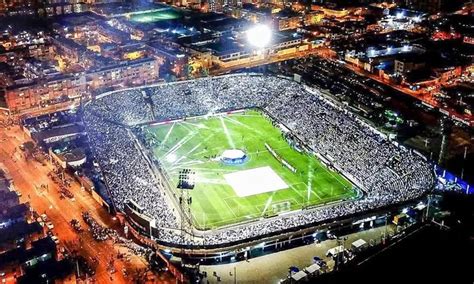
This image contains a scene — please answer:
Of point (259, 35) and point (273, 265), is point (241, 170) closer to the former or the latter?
point (273, 265)

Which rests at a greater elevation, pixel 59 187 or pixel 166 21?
pixel 166 21

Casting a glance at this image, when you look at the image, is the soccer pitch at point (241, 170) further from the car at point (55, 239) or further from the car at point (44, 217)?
the car at point (44, 217)

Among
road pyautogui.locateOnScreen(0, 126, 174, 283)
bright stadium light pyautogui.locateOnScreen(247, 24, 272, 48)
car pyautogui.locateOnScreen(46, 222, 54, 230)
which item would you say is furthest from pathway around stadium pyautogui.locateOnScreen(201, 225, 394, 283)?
bright stadium light pyautogui.locateOnScreen(247, 24, 272, 48)

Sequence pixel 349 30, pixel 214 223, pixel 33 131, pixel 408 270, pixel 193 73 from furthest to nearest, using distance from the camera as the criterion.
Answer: pixel 349 30, pixel 193 73, pixel 33 131, pixel 214 223, pixel 408 270

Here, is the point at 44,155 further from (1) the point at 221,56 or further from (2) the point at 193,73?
(1) the point at 221,56

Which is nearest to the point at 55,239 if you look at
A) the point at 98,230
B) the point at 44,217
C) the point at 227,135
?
the point at 98,230

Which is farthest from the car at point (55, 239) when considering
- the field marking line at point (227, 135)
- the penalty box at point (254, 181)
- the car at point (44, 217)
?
the field marking line at point (227, 135)

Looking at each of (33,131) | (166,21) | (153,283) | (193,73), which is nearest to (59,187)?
(33,131)
